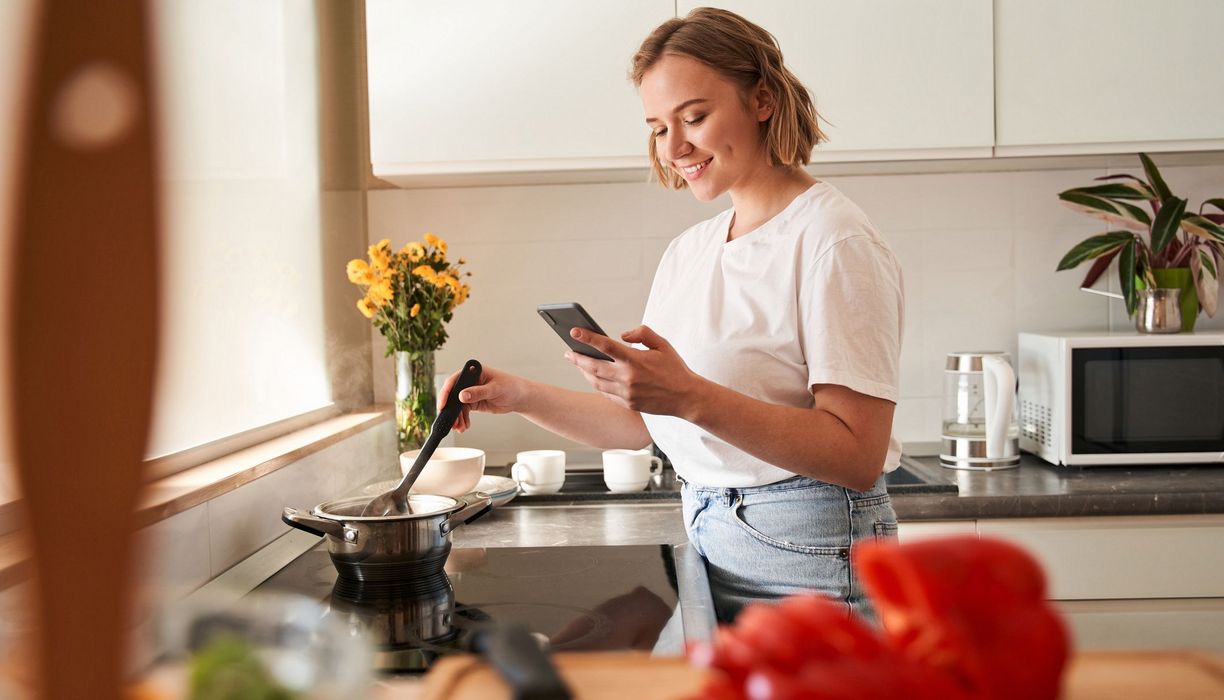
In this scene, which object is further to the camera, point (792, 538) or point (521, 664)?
point (792, 538)

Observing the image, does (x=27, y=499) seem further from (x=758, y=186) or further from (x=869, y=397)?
(x=758, y=186)

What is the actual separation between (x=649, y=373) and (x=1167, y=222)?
149cm

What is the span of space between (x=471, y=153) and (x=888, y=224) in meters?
0.98

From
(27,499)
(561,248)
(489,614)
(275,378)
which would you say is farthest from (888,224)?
(27,499)

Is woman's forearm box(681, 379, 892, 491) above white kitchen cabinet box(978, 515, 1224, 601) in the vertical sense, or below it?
above

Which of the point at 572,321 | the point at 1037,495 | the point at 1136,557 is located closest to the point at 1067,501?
the point at 1037,495

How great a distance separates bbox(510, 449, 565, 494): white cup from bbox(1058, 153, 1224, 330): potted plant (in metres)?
1.23

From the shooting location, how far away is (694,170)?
1.36m

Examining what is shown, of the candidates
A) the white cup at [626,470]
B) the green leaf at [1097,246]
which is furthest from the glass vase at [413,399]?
the green leaf at [1097,246]

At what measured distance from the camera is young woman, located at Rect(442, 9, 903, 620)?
1120 millimetres

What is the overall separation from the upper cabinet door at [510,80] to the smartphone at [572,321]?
0.88 m

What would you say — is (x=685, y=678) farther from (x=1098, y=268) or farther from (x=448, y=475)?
(x=1098, y=268)

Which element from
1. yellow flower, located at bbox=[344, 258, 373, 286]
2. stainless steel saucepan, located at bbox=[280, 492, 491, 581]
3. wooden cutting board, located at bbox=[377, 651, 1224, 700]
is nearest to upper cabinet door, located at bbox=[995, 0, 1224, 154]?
yellow flower, located at bbox=[344, 258, 373, 286]

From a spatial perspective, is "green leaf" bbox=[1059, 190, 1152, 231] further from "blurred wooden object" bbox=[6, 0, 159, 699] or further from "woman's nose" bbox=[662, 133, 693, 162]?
"blurred wooden object" bbox=[6, 0, 159, 699]
